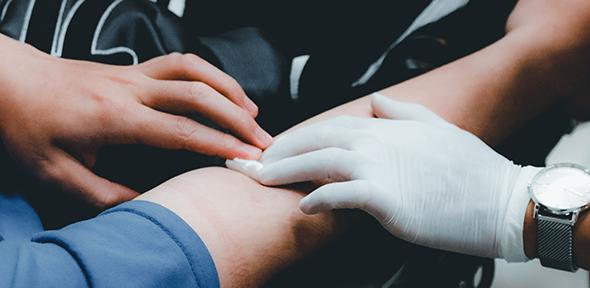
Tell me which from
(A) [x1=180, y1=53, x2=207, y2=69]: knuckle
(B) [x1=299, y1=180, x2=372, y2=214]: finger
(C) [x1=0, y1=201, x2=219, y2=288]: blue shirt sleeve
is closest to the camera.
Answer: (C) [x1=0, y1=201, x2=219, y2=288]: blue shirt sleeve

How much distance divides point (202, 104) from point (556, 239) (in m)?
0.44

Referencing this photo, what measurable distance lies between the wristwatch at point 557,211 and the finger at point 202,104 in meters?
0.34

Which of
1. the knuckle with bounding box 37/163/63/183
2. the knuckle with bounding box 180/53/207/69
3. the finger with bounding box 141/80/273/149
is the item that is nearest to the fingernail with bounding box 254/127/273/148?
the finger with bounding box 141/80/273/149

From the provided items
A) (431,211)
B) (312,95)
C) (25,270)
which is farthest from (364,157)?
(25,270)

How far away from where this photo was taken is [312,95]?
3.28 ft

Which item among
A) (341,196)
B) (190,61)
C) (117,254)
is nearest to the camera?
(117,254)

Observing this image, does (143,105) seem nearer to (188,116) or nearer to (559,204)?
(188,116)

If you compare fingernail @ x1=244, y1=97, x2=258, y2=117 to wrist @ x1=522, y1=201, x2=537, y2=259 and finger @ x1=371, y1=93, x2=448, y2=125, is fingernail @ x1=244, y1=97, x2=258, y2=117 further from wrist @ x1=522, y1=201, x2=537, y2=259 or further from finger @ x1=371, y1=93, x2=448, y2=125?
wrist @ x1=522, y1=201, x2=537, y2=259

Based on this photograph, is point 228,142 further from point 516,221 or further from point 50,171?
point 516,221

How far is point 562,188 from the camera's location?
84 centimetres

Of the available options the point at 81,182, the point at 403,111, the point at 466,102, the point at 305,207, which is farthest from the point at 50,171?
the point at 466,102

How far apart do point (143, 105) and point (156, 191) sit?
0.40 feet

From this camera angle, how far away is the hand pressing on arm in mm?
842

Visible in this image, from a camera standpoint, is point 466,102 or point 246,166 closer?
point 246,166
